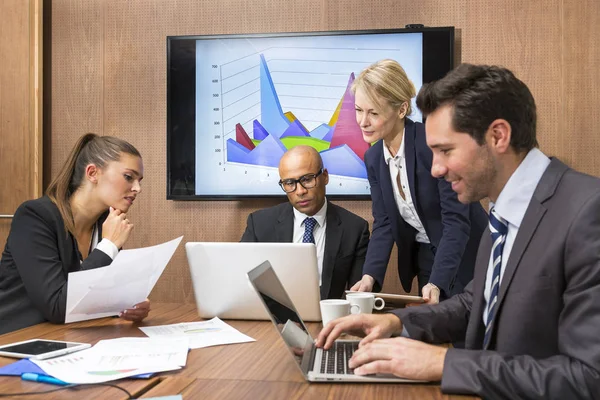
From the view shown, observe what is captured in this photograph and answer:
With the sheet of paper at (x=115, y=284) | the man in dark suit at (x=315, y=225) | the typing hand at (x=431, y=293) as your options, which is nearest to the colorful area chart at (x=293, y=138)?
the man in dark suit at (x=315, y=225)

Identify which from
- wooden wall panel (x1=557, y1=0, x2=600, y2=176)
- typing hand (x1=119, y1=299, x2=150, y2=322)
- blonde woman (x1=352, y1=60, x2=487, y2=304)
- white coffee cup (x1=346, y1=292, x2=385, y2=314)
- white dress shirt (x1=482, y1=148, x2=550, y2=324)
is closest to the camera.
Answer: white dress shirt (x1=482, y1=148, x2=550, y2=324)

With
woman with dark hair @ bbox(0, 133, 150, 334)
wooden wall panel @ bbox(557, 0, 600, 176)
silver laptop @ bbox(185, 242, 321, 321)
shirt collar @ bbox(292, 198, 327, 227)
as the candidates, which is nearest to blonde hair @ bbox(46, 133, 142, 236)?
woman with dark hair @ bbox(0, 133, 150, 334)

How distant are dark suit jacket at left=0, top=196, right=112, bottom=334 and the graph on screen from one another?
1430mm

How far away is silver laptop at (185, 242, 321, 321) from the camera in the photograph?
1801mm

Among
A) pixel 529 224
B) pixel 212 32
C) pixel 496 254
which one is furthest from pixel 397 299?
pixel 212 32

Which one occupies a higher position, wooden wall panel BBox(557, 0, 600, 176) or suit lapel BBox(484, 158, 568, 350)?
wooden wall panel BBox(557, 0, 600, 176)

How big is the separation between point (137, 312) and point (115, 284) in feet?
0.43

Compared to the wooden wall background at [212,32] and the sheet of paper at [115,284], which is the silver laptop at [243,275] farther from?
the wooden wall background at [212,32]

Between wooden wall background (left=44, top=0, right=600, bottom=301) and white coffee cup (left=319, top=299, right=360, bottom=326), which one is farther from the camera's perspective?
wooden wall background (left=44, top=0, right=600, bottom=301)

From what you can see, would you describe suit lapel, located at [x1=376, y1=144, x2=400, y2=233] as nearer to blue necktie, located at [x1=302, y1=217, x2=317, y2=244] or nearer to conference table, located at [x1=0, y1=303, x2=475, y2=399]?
blue necktie, located at [x1=302, y1=217, x2=317, y2=244]

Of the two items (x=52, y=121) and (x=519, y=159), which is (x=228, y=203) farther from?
(x=519, y=159)

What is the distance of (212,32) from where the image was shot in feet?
11.6

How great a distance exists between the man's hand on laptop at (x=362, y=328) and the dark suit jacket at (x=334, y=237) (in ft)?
3.59

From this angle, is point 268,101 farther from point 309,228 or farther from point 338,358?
point 338,358
